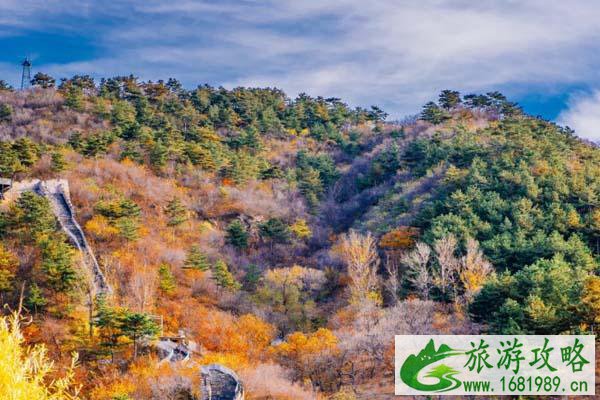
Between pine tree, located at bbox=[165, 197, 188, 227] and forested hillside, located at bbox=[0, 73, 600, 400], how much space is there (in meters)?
0.12

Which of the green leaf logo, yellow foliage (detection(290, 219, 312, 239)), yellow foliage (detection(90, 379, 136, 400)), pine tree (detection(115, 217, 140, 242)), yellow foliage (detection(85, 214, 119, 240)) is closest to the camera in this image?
the green leaf logo

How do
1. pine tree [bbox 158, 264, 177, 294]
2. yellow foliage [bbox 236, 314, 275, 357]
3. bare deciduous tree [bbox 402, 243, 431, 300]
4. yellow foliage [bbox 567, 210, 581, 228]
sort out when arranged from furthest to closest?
yellow foliage [bbox 567, 210, 581, 228], bare deciduous tree [bbox 402, 243, 431, 300], pine tree [bbox 158, 264, 177, 294], yellow foliage [bbox 236, 314, 275, 357]

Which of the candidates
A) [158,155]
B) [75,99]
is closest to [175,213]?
[158,155]

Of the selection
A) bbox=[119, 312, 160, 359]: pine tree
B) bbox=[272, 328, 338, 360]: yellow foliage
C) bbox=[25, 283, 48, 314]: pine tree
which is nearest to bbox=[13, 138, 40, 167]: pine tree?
bbox=[25, 283, 48, 314]: pine tree

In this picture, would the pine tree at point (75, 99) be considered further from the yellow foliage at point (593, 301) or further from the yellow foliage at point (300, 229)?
the yellow foliage at point (593, 301)

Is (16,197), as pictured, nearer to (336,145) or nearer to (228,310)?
(228,310)

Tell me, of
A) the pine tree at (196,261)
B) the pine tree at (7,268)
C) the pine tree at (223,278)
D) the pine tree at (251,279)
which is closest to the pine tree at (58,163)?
the pine tree at (196,261)

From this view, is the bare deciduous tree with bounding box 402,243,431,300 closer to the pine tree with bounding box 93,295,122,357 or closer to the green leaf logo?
the green leaf logo

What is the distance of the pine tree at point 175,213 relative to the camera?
110 ft

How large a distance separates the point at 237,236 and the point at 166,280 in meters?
9.05

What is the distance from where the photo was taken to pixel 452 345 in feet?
57.7

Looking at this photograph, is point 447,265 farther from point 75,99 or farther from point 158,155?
point 75,99

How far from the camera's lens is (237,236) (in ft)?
114

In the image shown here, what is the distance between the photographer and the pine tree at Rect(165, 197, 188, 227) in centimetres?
3346
